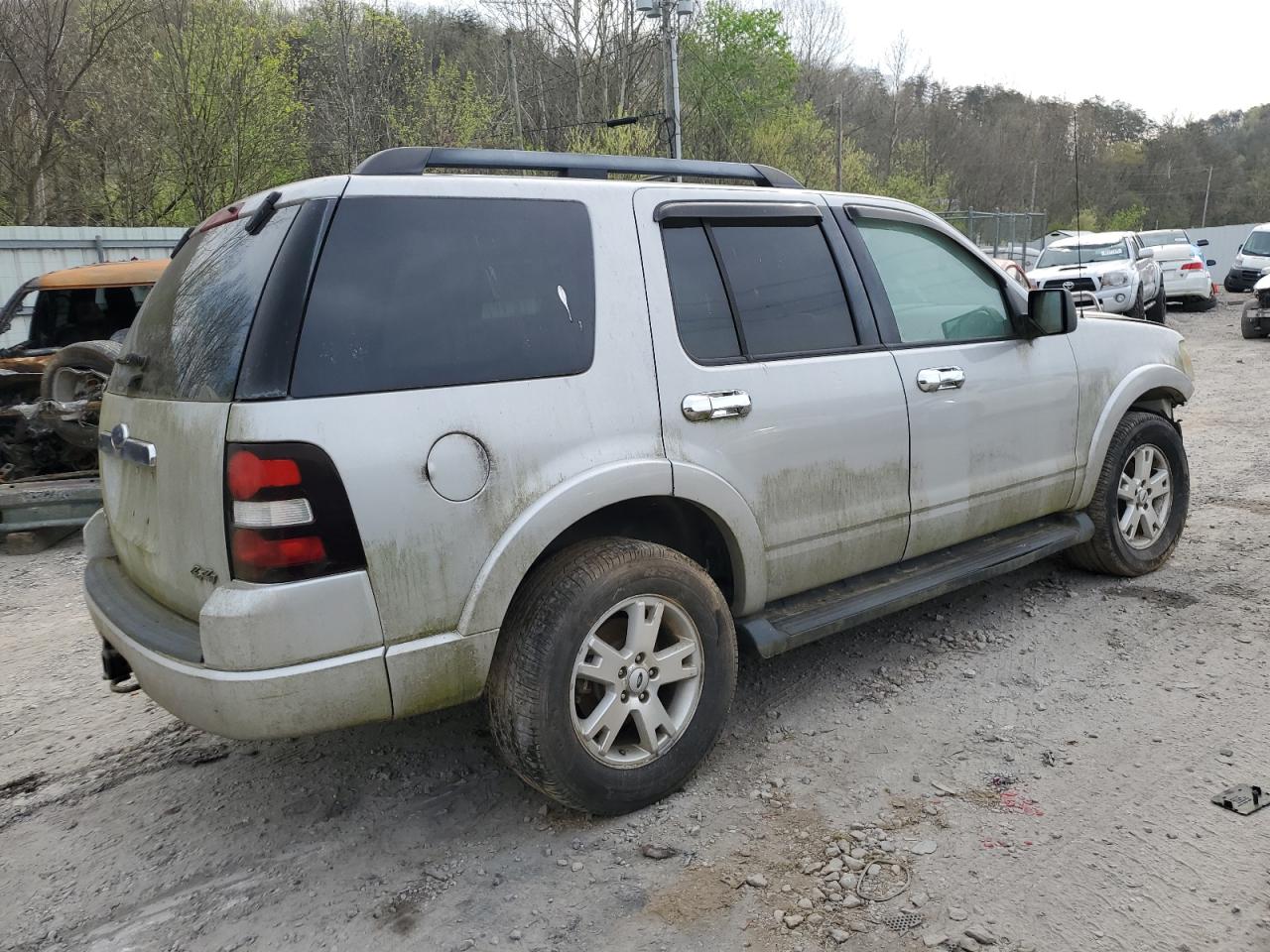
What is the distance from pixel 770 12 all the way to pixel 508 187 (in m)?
42.9

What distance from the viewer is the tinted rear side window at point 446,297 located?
246 cm

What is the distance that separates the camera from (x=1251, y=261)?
72.4 ft

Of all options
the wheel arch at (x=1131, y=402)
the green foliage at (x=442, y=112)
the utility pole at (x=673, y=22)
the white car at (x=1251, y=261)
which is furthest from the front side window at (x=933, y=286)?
the white car at (x=1251, y=261)

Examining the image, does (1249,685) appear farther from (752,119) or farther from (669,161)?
(752,119)

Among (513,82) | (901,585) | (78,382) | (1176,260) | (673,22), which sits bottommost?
(901,585)

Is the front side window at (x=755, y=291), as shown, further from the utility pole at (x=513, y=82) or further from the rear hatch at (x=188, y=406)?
the utility pole at (x=513, y=82)

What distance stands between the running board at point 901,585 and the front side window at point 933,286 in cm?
90

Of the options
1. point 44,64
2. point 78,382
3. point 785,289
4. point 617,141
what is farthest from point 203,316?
point 617,141

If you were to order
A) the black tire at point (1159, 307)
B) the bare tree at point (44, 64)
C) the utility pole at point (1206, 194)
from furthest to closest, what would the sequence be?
the utility pole at point (1206, 194)
the black tire at point (1159, 307)
the bare tree at point (44, 64)

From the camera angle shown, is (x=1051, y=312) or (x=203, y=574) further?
(x=1051, y=312)

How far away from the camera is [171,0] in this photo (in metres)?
19.0

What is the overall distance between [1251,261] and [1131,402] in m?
21.6

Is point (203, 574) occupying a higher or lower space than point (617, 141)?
lower

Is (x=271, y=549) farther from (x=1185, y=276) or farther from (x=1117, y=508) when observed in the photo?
(x=1185, y=276)
